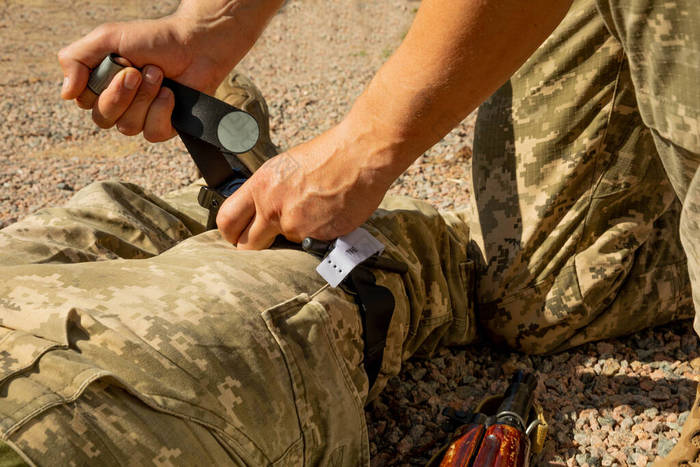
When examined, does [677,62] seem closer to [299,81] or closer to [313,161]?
[313,161]

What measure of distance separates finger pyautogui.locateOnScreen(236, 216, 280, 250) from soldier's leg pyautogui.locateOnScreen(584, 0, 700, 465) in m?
1.07

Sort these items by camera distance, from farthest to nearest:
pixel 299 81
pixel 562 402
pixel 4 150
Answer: pixel 299 81 < pixel 4 150 < pixel 562 402

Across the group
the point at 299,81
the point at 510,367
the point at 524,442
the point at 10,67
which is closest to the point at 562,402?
the point at 510,367

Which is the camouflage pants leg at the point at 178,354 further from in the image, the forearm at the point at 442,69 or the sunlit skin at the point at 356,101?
the forearm at the point at 442,69

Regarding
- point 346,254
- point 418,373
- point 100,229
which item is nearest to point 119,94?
point 100,229

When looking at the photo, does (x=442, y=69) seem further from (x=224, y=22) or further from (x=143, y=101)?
(x=224, y=22)

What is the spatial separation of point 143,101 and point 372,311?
3.48 feet

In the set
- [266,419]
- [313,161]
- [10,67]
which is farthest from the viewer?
[10,67]

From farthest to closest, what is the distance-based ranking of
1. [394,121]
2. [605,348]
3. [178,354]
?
[605,348] → [394,121] → [178,354]

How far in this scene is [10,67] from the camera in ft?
28.5

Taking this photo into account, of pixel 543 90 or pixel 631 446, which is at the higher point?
pixel 543 90

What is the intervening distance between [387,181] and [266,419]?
0.74 metres

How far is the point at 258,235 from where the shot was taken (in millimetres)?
2031

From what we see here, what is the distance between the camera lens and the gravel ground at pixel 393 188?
226cm
